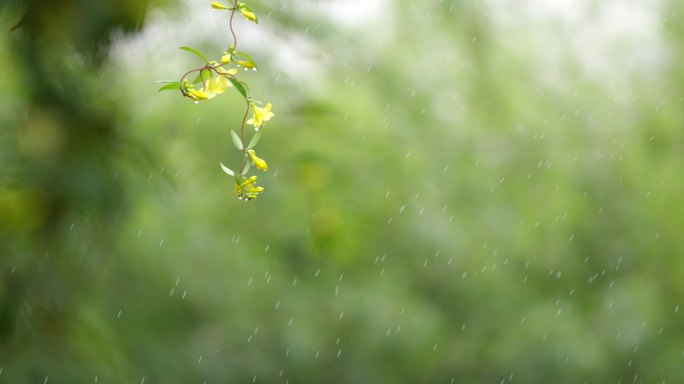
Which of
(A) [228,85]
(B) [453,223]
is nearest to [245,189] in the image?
(A) [228,85]

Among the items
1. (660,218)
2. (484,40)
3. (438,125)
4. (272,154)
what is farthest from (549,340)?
(272,154)

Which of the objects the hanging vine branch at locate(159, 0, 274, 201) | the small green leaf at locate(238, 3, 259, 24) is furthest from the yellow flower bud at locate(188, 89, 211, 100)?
the small green leaf at locate(238, 3, 259, 24)

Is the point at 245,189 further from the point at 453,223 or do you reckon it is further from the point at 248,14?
the point at 453,223

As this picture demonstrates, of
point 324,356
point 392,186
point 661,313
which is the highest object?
point 661,313

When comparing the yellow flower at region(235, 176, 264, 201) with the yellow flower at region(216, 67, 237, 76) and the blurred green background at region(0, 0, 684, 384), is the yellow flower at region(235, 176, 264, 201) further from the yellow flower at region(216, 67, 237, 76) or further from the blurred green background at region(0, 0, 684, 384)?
the blurred green background at region(0, 0, 684, 384)

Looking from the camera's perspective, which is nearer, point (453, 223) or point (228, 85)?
point (228, 85)

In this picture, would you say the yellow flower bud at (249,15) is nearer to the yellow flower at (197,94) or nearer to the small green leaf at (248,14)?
the small green leaf at (248,14)

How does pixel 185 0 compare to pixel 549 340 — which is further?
pixel 549 340

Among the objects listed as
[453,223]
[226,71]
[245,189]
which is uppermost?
[226,71]

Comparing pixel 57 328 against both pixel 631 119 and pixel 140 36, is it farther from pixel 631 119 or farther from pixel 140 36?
pixel 631 119

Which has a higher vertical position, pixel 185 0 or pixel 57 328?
pixel 185 0

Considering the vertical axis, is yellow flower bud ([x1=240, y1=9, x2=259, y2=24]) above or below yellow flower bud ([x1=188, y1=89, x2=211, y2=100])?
above
